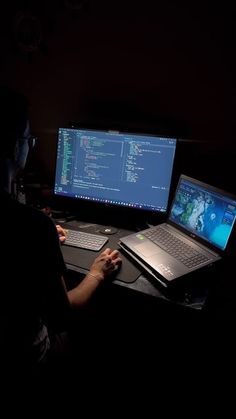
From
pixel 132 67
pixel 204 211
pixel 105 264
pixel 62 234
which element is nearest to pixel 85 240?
pixel 62 234

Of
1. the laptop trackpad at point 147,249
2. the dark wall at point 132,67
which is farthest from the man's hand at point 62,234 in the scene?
the dark wall at point 132,67

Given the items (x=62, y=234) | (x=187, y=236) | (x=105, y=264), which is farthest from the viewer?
(x=62, y=234)

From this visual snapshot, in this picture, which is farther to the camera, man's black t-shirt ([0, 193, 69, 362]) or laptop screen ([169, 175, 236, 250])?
laptop screen ([169, 175, 236, 250])

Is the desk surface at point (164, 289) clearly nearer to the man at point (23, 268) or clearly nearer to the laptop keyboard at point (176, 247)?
the laptop keyboard at point (176, 247)

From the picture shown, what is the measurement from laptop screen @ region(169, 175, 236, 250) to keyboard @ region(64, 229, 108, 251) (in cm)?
32

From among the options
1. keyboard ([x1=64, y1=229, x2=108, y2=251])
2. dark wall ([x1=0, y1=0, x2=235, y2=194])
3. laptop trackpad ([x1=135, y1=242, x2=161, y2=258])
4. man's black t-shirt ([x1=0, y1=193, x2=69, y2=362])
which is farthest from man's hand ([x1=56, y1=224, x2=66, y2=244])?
dark wall ([x1=0, y1=0, x2=235, y2=194])

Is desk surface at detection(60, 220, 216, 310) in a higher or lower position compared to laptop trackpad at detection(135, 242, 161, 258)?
lower

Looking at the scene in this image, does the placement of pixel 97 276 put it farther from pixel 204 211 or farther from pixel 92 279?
pixel 204 211

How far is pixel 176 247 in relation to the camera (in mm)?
1302

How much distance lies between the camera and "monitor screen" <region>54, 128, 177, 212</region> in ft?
4.98

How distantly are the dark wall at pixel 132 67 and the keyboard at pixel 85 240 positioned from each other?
498 mm

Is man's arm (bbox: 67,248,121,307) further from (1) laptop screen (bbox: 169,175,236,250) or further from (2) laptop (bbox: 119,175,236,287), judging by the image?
(1) laptop screen (bbox: 169,175,236,250)

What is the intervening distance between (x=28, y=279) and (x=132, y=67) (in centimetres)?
115

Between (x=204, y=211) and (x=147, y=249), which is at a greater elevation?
(x=204, y=211)
